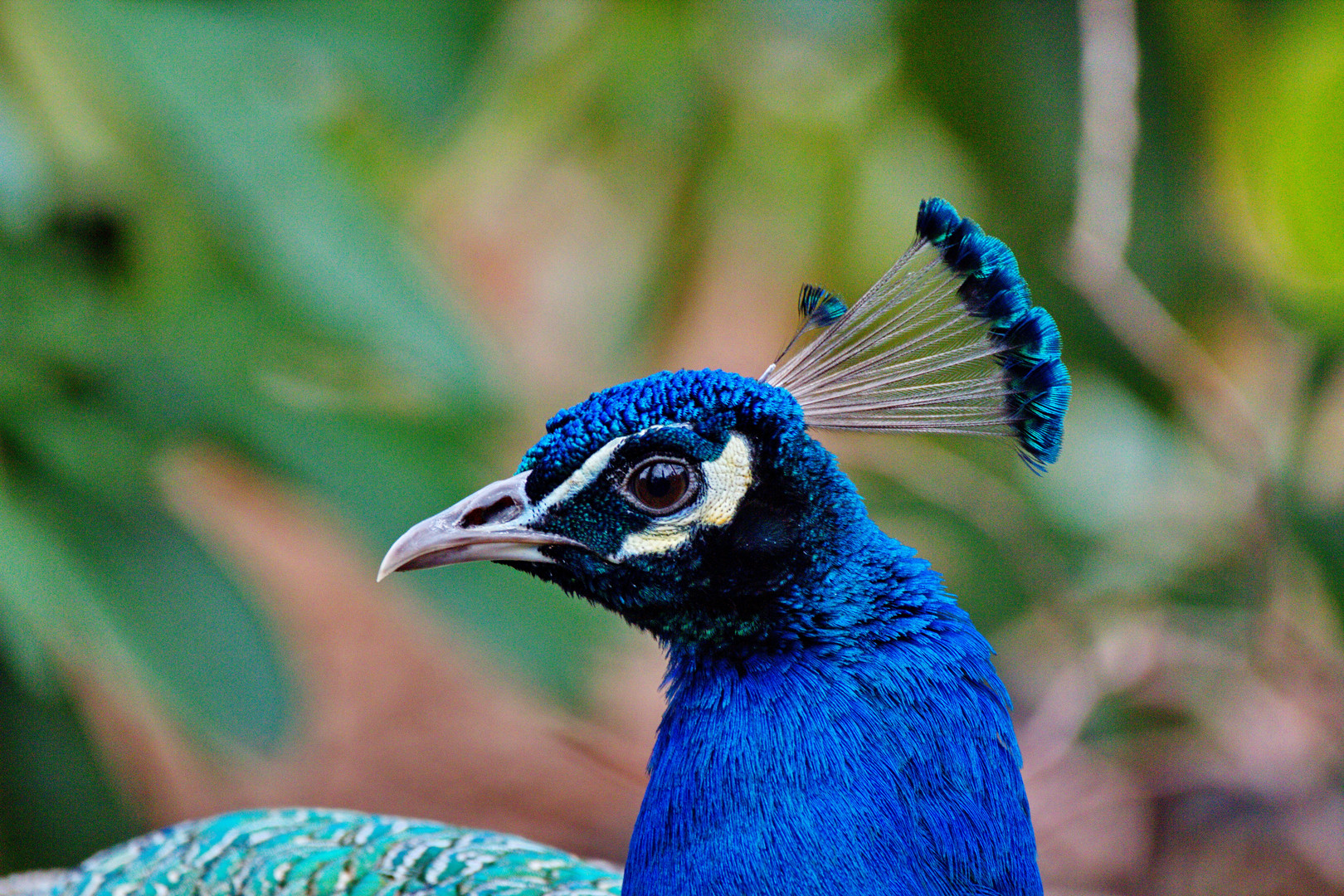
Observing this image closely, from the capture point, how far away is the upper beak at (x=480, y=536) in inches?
32.9

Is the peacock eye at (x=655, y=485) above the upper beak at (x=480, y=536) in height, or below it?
above

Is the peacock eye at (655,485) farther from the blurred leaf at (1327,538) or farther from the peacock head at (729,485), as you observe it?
the blurred leaf at (1327,538)

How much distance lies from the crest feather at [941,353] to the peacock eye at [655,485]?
0.13 meters

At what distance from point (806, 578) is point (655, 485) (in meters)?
0.12

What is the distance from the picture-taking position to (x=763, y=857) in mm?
769

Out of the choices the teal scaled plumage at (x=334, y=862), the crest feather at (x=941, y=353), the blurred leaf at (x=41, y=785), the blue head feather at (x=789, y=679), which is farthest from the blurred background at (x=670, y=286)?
the blue head feather at (x=789, y=679)

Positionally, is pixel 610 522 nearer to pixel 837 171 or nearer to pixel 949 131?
pixel 949 131

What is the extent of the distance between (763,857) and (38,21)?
1.53 m

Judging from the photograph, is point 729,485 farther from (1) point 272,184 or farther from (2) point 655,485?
(1) point 272,184

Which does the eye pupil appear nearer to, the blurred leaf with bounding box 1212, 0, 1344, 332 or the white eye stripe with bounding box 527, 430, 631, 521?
the white eye stripe with bounding box 527, 430, 631, 521

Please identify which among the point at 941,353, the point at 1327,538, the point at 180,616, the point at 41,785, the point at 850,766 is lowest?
the point at 850,766

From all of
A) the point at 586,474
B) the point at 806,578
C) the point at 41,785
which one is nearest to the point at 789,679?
the point at 806,578

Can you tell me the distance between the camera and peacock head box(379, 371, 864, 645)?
84 centimetres

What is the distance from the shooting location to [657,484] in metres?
0.84
